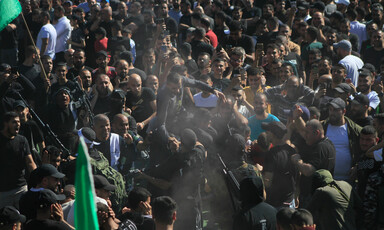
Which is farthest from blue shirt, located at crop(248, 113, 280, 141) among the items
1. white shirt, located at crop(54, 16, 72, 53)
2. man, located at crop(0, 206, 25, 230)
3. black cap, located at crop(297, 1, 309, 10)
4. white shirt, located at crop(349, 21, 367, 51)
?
black cap, located at crop(297, 1, 309, 10)

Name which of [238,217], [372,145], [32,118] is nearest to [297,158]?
[372,145]

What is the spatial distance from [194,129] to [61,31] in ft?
17.5

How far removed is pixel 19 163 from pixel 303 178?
3.38 metres

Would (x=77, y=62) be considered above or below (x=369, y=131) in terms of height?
below

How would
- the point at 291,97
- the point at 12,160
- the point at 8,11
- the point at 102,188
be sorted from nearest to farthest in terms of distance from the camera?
the point at 102,188 → the point at 12,160 → the point at 8,11 → the point at 291,97

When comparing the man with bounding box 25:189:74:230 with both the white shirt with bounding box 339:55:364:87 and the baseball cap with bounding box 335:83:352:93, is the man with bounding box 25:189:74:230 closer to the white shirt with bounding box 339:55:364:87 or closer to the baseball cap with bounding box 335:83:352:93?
the baseball cap with bounding box 335:83:352:93

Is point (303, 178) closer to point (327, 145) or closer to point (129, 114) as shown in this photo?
point (327, 145)

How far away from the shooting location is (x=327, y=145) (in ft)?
23.7

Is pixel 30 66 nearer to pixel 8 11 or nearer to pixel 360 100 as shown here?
pixel 8 11

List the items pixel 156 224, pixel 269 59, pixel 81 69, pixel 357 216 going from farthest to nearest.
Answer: pixel 269 59 → pixel 81 69 → pixel 357 216 → pixel 156 224

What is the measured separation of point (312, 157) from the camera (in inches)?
282

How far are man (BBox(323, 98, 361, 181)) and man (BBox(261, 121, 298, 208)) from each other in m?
0.83

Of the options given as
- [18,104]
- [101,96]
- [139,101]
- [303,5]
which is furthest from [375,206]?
[303,5]

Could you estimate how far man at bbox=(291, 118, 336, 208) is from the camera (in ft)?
23.3
